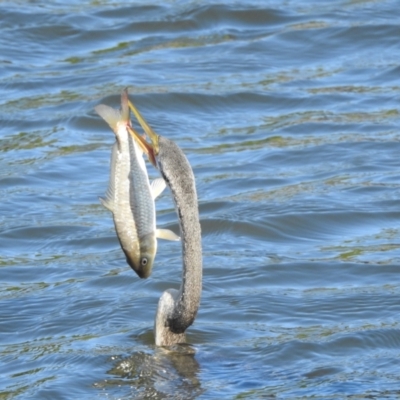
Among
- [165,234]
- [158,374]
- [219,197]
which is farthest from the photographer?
[219,197]

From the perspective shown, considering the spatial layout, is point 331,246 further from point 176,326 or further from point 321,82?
point 321,82

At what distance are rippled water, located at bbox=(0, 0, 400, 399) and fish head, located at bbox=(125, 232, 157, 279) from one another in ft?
1.99

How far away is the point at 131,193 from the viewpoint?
720 cm

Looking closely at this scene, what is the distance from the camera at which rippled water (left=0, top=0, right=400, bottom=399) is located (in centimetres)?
764

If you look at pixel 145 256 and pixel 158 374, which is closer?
pixel 145 256

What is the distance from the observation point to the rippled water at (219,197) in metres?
7.64

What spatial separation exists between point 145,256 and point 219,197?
3805 mm

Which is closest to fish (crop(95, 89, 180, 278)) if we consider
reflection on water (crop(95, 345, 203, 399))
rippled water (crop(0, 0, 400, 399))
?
reflection on water (crop(95, 345, 203, 399))

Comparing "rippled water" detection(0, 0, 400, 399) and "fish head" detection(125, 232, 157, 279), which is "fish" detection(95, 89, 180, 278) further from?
"rippled water" detection(0, 0, 400, 399)

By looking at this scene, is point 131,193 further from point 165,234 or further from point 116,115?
point 116,115

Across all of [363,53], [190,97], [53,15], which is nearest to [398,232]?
[190,97]

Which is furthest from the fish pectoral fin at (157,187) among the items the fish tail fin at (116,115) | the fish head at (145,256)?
the fish tail fin at (116,115)

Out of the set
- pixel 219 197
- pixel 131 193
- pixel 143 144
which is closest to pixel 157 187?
pixel 131 193

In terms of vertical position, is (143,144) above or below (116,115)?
below
